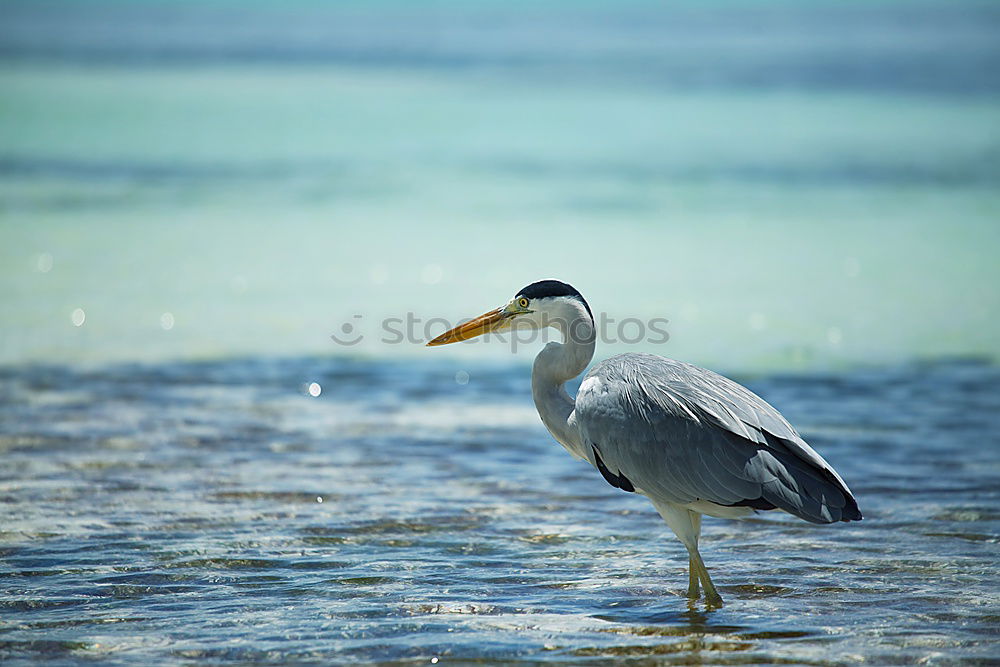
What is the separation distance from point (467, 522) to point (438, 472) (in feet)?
3.10

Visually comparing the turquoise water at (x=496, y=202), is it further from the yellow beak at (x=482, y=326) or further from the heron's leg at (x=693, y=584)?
the heron's leg at (x=693, y=584)

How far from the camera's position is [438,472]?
7.56 meters

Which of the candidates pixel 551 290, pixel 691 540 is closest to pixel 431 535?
pixel 551 290

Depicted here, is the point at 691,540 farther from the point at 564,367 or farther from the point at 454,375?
the point at 454,375

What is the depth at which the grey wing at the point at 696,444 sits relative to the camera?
5.25m

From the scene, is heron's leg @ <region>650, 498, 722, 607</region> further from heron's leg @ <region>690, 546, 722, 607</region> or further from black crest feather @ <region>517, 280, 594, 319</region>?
black crest feather @ <region>517, 280, 594, 319</region>

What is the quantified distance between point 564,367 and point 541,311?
307 millimetres

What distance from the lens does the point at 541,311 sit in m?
6.21

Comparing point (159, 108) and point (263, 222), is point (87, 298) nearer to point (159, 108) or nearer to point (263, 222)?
point (263, 222)

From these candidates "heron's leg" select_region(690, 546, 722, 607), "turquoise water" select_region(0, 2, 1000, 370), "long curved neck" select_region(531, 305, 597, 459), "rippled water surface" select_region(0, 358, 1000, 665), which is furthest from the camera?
"turquoise water" select_region(0, 2, 1000, 370)

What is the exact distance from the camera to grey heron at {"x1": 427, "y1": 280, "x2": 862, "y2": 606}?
528 cm

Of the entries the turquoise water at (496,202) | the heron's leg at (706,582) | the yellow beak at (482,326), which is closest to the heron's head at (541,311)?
the yellow beak at (482,326)

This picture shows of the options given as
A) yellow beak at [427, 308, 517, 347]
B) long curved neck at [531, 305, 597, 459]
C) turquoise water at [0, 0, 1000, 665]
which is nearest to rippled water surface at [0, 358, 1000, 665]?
turquoise water at [0, 0, 1000, 665]

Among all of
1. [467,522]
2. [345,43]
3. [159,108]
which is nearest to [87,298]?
[467,522]
